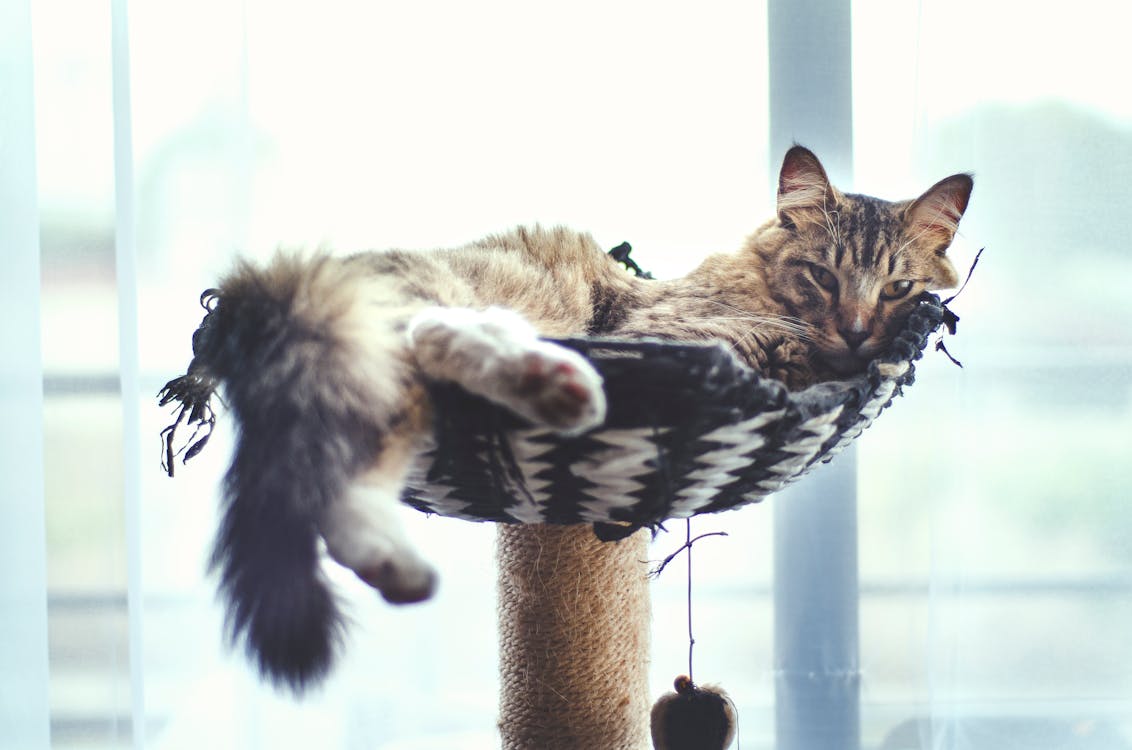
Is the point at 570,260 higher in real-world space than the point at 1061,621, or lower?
higher

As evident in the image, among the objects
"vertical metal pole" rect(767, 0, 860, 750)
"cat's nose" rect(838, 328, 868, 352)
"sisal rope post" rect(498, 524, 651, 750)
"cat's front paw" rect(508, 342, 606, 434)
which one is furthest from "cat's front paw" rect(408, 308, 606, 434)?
"vertical metal pole" rect(767, 0, 860, 750)

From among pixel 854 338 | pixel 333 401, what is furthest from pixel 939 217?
pixel 333 401

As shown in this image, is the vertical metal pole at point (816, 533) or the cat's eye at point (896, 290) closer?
the cat's eye at point (896, 290)

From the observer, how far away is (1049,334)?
1.55m

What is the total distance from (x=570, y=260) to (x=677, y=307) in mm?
169

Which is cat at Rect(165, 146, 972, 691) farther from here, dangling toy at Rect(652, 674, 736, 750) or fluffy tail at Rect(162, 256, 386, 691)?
dangling toy at Rect(652, 674, 736, 750)

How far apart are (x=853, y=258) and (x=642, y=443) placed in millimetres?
593

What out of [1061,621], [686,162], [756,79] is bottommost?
[1061,621]

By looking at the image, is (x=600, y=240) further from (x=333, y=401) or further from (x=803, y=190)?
(x=333, y=401)

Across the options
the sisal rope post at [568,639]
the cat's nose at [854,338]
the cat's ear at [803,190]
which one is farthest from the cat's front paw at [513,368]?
the cat's ear at [803,190]

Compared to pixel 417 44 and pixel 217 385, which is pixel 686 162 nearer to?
pixel 417 44

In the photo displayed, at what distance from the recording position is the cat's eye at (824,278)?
1.24 m

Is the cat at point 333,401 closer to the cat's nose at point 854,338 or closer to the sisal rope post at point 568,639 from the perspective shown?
the sisal rope post at point 568,639

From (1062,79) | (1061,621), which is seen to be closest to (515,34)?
(1062,79)
